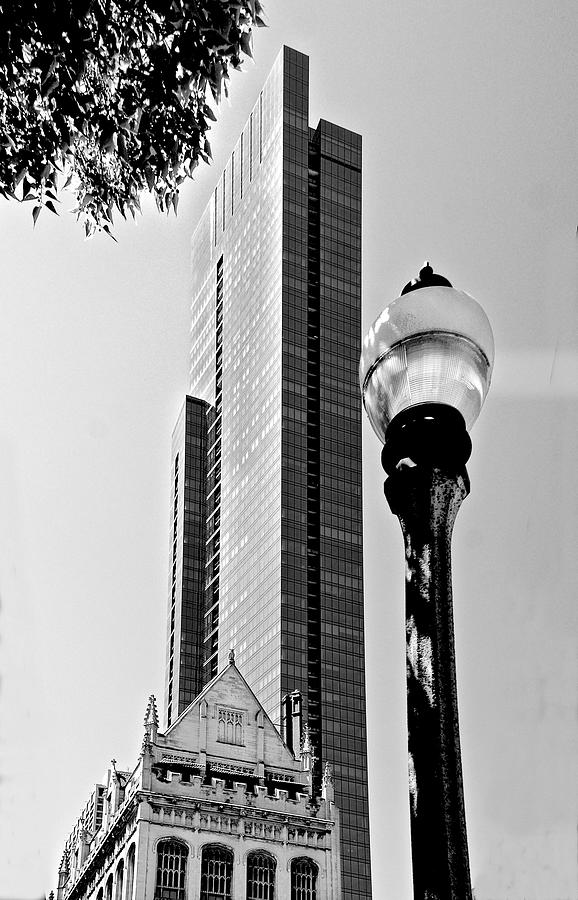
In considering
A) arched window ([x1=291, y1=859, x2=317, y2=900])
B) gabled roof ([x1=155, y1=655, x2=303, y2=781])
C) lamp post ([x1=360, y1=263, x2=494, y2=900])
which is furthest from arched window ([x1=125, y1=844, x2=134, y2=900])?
lamp post ([x1=360, y1=263, x2=494, y2=900])

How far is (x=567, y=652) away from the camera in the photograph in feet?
32.8

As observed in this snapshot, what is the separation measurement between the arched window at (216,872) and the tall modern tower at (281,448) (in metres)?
67.9

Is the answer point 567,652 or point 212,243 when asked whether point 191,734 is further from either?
point 212,243

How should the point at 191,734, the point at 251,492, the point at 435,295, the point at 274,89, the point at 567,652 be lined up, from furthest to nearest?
1. the point at 274,89
2. the point at 251,492
3. the point at 191,734
4. the point at 567,652
5. the point at 435,295

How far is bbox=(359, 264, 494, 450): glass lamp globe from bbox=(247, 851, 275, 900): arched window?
148ft

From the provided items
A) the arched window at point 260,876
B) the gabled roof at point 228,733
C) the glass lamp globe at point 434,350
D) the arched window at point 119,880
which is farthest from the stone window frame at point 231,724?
the glass lamp globe at point 434,350

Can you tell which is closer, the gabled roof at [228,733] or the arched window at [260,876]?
the arched window at [260,876]

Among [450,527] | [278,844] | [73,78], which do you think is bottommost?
[450,527]

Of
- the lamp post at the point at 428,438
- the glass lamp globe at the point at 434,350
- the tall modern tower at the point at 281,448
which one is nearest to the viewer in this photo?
the lamp post at the point at 428,438

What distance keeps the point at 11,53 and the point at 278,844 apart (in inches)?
1771

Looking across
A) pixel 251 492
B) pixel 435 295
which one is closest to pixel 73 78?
pixel 435 295

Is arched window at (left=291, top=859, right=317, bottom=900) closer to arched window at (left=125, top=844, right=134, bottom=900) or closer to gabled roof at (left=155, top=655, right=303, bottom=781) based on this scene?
gabled roof at (left=155, top=655, right=303, bottom=781)

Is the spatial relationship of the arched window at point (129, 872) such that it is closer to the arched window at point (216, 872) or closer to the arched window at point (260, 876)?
the arched window at point (216, 872)

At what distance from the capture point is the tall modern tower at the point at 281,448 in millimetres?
124750
